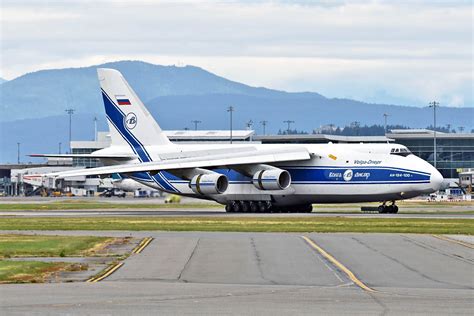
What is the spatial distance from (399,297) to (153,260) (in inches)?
408

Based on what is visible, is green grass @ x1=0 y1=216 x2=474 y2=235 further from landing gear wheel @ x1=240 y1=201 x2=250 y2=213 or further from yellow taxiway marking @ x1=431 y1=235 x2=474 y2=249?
landing gear wheel @ x1=240 y1=201 x2=250 y2=213

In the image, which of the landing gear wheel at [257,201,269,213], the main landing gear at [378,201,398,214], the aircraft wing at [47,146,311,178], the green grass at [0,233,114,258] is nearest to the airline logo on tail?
the aircraft wing at [47,146,311,178]

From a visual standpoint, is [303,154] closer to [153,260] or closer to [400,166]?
[400,166]

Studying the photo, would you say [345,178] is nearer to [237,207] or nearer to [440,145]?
[237,207]

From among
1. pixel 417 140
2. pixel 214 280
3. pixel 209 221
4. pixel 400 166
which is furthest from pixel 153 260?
pixel 417 140

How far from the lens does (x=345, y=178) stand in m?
67.4

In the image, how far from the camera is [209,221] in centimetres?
5581

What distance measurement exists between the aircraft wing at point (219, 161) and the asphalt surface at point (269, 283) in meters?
30.2

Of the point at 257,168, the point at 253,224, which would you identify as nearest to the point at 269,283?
the point at 253,224

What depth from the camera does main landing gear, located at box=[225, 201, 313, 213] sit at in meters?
70.6

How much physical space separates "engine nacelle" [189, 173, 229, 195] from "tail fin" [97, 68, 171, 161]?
19.2 feet

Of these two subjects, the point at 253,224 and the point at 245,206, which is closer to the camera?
the point at 253,224

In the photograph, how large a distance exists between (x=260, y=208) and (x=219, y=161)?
4.10 metres

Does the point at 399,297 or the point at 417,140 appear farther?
the point at 417,140
